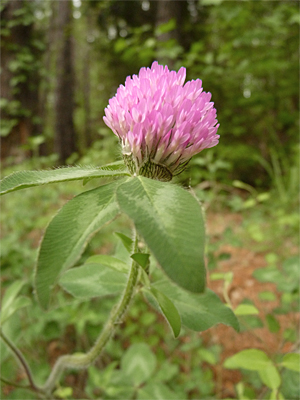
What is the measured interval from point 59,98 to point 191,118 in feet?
16.7

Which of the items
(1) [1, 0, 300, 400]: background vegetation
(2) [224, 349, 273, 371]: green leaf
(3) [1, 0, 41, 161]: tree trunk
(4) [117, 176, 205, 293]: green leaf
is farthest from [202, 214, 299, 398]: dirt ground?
(3) [1, 0, 41, 161]: tree trunk

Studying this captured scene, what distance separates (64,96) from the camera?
5000 mm

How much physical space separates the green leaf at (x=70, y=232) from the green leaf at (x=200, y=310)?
0.84 feet

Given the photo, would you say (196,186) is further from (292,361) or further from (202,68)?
(292,361)

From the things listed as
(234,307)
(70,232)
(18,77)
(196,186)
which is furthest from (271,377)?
(18,77)

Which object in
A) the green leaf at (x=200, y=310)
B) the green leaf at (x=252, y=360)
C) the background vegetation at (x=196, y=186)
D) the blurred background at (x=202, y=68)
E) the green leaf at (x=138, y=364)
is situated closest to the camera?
the green leaf at (x=200, y=310)

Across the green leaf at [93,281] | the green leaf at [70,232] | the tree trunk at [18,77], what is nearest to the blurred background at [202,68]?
the tree trunk at [18,77]

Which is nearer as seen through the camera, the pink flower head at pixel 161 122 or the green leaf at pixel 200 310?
the pink flower head at pixel 161 122

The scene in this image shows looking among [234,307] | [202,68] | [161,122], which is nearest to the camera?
[161,122]

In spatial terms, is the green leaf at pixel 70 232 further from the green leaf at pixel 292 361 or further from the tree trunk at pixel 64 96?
the tree trunk at pixel 64 96

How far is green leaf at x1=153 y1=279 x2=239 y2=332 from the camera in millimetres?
576

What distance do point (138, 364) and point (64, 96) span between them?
16.0 feet

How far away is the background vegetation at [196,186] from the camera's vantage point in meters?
1.14

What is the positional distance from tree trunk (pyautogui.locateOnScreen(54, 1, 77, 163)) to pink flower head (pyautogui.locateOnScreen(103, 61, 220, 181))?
460 centimetres
